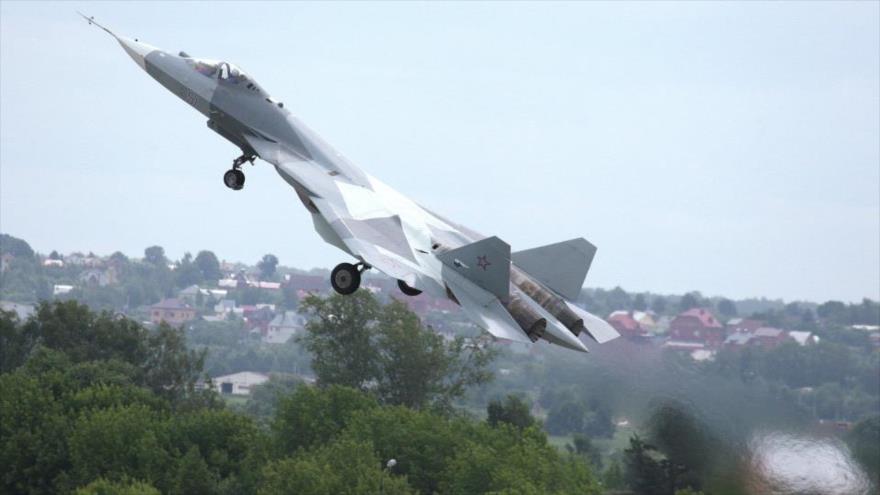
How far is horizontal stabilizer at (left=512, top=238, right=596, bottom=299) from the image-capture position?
42.4 m

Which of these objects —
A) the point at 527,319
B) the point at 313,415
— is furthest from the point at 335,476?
the point at 527,319

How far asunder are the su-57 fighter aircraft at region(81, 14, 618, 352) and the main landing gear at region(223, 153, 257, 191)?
25mm

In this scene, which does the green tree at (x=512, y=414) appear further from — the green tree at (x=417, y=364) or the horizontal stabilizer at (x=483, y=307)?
the horizontal stabilizer at (x=483, y=307)

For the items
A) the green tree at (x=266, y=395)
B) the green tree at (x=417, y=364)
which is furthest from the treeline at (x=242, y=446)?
the green tree at (x=266, y=395)

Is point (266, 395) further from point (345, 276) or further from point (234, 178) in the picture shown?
point (345, 276)

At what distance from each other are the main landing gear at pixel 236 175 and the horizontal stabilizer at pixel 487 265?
7642 mm

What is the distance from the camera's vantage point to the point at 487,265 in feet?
133

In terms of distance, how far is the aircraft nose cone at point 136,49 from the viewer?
47.4 meters

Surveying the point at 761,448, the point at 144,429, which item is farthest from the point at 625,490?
the point at 761,448

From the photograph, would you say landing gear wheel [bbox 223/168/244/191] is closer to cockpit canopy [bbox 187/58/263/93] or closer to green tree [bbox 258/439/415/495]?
cockpit canopy [bbox 187/58/263/93]

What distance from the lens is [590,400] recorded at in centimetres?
5891

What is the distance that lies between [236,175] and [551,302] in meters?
9.14

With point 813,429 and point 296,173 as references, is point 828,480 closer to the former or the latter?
point 813,429

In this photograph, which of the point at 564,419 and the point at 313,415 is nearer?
the point at 313,415
